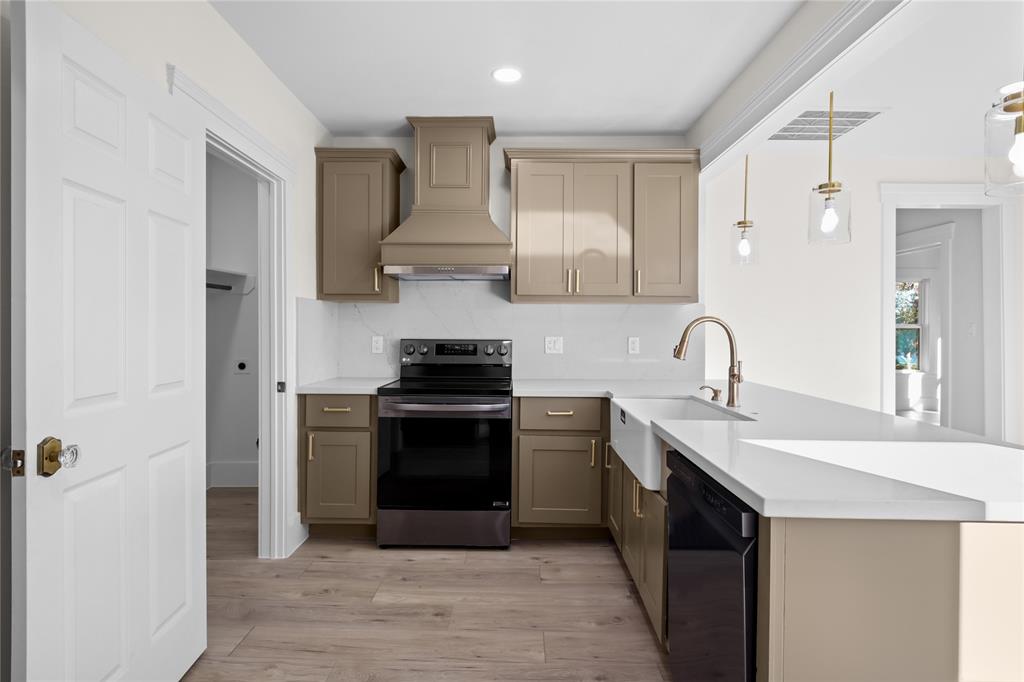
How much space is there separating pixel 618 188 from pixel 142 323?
2624mm

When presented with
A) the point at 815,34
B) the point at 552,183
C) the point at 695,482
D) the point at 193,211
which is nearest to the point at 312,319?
the point at 193,211

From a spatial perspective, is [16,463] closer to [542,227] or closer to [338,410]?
[338,410]

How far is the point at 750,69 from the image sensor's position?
2.66m

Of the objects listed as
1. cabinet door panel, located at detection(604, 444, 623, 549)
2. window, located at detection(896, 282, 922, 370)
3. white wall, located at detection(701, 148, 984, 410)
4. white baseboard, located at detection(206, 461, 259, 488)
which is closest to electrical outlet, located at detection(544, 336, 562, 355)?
cabinet door panel, located at detection(604, 444, 623, 549)

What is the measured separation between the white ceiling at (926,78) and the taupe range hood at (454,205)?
152 centimetres

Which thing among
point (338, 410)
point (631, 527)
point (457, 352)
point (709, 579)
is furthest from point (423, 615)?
point (457, 352)

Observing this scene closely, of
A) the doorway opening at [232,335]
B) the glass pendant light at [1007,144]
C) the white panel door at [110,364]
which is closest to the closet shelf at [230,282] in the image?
the doorway opening at [232,335]

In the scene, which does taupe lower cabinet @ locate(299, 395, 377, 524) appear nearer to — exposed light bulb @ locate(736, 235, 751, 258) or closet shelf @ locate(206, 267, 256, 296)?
closet shelf @ locate(206, 267, 256, 296)

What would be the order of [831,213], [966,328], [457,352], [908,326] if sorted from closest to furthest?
[831,213] < [457,352] < [966,328] < [908,326]

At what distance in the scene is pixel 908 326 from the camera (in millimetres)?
5691

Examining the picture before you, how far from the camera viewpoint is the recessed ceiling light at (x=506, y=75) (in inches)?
108

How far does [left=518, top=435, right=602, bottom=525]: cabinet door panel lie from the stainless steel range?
0.13 meters

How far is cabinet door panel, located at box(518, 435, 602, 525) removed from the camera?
3207 mm

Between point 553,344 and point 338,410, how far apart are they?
1.40 m
